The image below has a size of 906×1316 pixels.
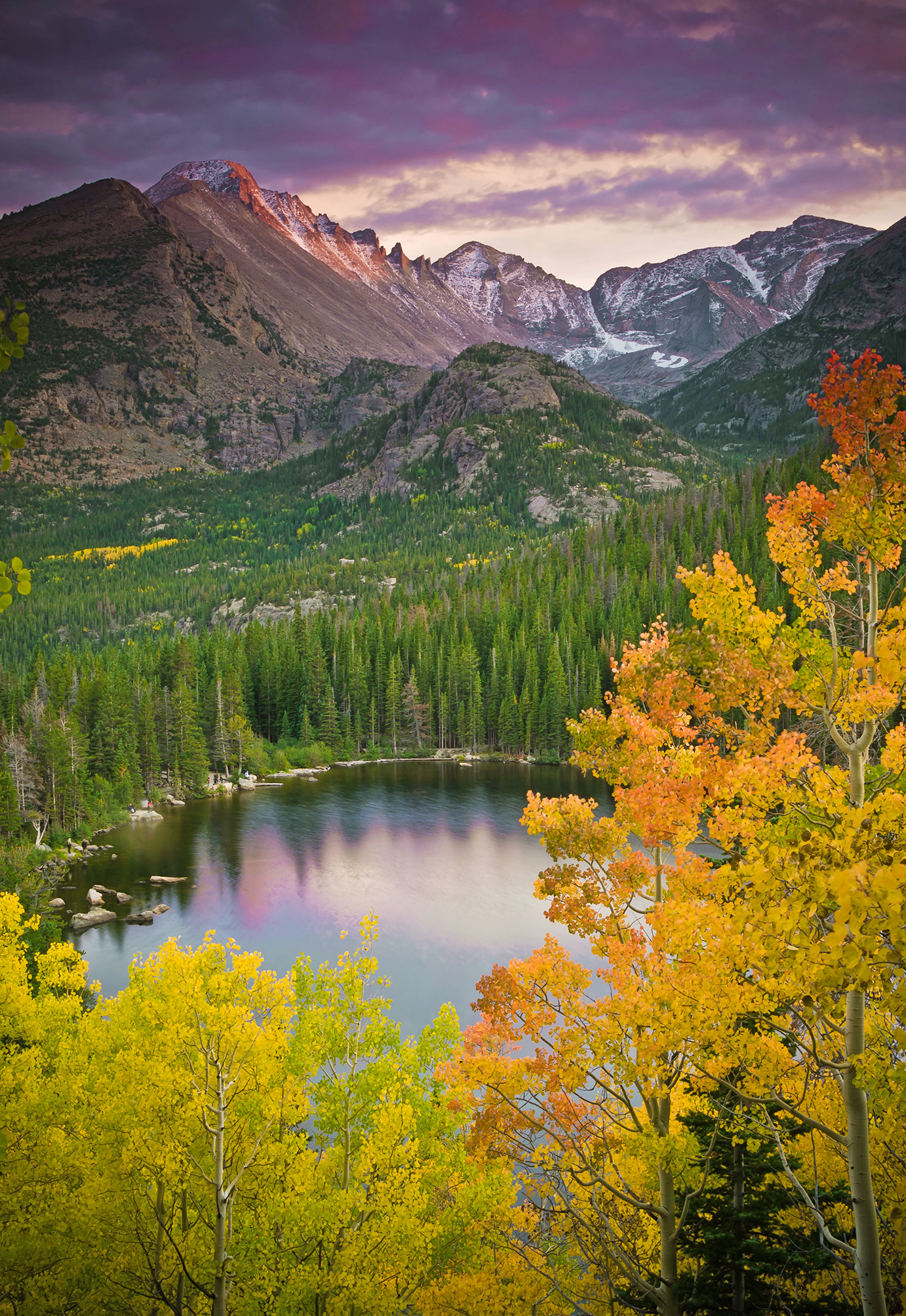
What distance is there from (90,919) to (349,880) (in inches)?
626

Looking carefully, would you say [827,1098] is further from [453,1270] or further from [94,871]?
[94,871]

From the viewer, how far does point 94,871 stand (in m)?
49.6

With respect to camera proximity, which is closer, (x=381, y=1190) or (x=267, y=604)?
(x=381, y=1190)

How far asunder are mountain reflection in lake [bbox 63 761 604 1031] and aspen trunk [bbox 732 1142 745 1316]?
21030 mm

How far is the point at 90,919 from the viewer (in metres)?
41.1

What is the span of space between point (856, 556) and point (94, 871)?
52213mm

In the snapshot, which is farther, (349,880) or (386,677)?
(386,677)

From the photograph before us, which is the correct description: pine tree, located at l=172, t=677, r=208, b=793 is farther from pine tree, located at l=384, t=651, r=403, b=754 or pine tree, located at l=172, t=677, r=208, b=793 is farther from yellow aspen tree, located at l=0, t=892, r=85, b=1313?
yellow aspen tree, located at l=0, t=892, r=85, b=1313

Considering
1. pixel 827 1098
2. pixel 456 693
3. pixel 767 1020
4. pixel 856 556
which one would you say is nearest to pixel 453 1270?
pixel 827 1098

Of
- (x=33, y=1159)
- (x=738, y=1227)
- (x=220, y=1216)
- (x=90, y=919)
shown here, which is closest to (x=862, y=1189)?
(x=738, y=1227)

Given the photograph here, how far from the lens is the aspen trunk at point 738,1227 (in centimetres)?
1213

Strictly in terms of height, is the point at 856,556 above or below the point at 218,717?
above

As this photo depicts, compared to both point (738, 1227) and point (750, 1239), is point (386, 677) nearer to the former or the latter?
point (738, 1227)

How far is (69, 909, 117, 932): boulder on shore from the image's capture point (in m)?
40.3
